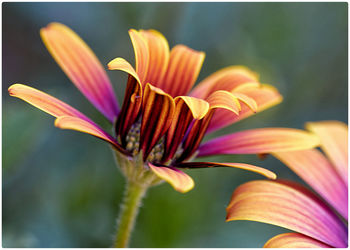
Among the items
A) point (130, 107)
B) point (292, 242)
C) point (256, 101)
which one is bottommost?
point (292, 242)

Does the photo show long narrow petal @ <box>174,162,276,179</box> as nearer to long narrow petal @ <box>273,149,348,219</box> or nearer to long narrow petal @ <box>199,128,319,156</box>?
long narrow petal @ <box>199,128,319,156</box>

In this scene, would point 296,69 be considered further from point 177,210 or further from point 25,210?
point 25,210

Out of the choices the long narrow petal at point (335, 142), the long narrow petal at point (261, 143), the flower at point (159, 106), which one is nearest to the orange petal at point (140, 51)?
the flower at point (159, 106)

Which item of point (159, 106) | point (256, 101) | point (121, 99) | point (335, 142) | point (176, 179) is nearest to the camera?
point (176, 179)

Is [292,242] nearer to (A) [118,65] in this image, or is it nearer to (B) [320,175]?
(B) [320,175]

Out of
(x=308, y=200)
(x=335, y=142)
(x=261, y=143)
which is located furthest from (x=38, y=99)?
(x=335, y=142)

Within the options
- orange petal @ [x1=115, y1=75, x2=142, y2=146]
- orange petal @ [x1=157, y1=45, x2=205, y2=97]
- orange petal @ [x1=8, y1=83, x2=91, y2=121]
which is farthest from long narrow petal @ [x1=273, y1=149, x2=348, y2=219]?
orange petal @ [x1=8, y1=83, x2=91, y2=121]
